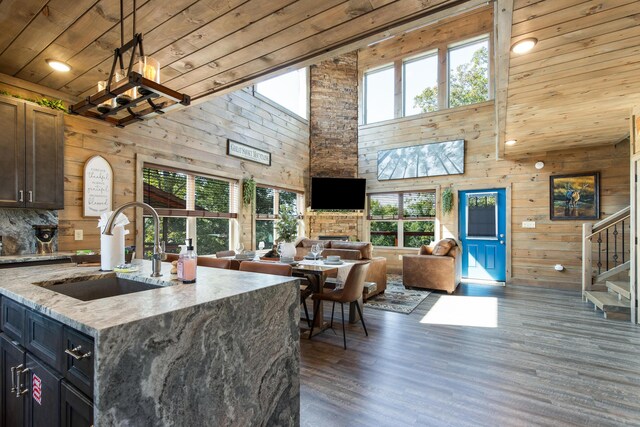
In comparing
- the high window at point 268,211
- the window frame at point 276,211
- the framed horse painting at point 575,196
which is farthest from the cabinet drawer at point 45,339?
the framed horse painting at point 575,196

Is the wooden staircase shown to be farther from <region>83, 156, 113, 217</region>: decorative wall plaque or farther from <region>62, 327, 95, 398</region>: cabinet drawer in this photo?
<region>83, 156, 113, 217</region>: decorative wall plaque

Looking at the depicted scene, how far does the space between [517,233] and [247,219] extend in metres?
5.58

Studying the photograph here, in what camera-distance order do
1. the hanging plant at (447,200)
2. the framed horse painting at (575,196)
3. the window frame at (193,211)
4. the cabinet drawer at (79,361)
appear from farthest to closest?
1. the hanging plant at (447,200)
2. the framed horse painting at (575,196)
3. the window frame at (193,211)
4. the cabinet drawer at (79,361)

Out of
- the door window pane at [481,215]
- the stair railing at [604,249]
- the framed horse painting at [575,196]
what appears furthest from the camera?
the door window pane at [481,215]

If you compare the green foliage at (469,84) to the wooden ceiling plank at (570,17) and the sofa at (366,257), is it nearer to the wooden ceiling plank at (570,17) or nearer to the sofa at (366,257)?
the sofa at (366,257)

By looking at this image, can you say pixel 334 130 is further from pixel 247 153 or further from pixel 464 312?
pixel 464 312

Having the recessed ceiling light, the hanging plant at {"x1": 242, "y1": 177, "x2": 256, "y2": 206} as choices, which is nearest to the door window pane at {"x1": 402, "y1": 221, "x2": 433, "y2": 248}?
the hanging plant at {"x1": 242, "y1": 177, "x2": 256, "y2": 206}

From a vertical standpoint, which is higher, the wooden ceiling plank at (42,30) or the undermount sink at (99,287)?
the wooden ceiling plank at (42,30)

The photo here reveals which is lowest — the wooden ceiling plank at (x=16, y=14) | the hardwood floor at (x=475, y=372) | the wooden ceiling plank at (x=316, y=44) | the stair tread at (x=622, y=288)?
the hardwood floor at (x=475, y=372)

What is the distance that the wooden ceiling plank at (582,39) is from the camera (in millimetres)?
2225

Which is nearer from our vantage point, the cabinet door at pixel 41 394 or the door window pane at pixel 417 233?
the cabinet door at pixel 41 394

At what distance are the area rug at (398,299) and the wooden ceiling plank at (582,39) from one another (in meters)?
3.30

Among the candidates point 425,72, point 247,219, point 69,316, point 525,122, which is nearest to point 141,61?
point 69,316

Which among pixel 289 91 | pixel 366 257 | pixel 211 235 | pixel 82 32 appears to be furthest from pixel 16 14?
pixel 289 91
